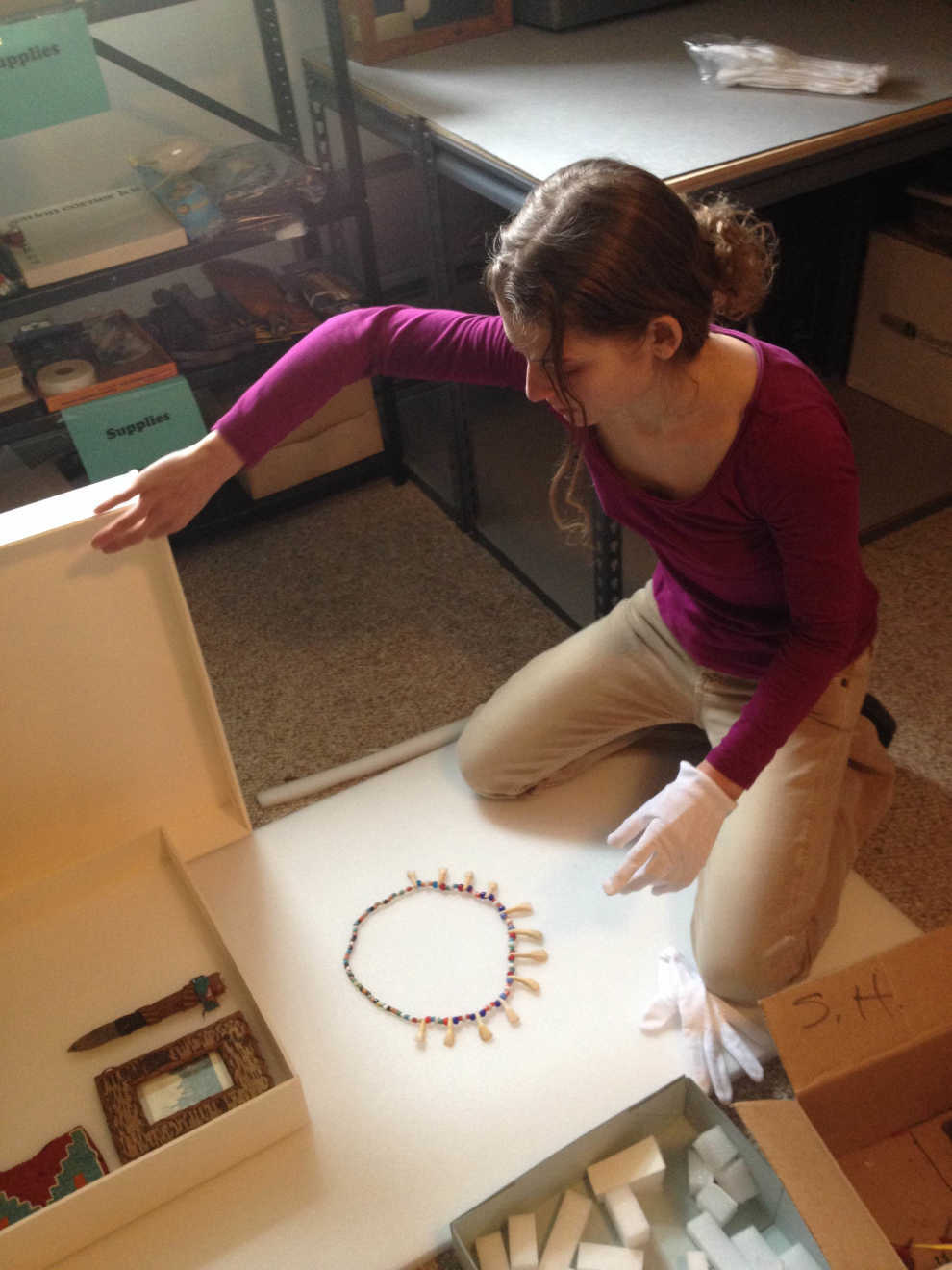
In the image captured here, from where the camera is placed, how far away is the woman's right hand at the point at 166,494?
3.45ft

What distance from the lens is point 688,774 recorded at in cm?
105

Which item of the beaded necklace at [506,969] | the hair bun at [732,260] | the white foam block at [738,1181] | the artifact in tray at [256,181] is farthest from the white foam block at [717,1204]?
the artifact in tray at [256,181]

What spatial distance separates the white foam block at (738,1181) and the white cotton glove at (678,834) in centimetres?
24

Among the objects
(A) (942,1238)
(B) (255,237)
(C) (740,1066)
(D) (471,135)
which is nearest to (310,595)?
(B) (255,237)

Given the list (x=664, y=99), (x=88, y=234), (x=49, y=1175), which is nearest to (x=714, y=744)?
(x=49, y=1175)

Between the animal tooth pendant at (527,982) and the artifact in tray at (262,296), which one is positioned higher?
the artifact in tray at (262,296)

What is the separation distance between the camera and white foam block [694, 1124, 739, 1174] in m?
1.00

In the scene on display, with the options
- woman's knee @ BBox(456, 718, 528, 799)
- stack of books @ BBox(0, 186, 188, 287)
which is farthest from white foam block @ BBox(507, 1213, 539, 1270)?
stack of books @ BBox(0, 186, 188, 287)

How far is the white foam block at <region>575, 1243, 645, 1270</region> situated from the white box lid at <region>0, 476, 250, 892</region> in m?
0.60

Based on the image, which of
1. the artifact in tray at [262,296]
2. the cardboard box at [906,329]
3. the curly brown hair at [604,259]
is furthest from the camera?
the cardboard box at [906,329]

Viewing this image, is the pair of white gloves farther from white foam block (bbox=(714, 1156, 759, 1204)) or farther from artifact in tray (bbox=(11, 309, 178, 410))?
artifact in tray (bbox=(11, 309, 178, 410))

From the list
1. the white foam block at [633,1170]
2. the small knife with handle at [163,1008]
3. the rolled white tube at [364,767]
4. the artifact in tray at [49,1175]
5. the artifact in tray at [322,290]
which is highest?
the artifact in tray at [322,290]

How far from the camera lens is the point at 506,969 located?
1218 millimetres

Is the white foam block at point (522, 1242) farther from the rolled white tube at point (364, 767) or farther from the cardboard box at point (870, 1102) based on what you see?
the rolled white tube at point (364, 767)
